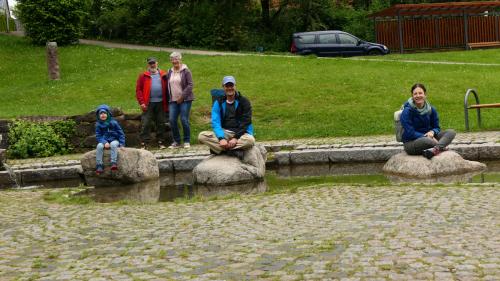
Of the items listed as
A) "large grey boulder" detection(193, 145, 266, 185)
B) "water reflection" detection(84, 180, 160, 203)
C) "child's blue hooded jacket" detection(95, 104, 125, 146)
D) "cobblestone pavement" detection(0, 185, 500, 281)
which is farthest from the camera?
"child's blue hooded jacket" detection(95, 104, 125, 146)

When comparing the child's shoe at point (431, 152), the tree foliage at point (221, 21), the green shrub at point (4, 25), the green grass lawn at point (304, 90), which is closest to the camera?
the child's shoe at point (431, 152)

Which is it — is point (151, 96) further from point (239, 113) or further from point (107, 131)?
point (239, 113)

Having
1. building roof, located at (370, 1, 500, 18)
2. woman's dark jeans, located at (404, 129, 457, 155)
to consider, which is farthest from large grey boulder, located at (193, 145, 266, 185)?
building roof, located at (370, 1, 500, 18)

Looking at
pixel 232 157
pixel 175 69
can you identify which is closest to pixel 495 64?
pixel 175 69

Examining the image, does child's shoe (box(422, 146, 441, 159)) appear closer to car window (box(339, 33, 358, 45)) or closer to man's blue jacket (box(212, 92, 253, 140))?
man's blue jacket (box(212, 92, 253, 140))

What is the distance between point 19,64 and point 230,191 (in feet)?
89.8

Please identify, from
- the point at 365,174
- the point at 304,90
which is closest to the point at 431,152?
the point at 365,174

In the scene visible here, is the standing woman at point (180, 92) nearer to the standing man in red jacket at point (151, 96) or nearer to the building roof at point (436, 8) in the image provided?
the standing man in red jacket at point (151, 96)

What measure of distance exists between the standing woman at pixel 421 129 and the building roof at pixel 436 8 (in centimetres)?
2738

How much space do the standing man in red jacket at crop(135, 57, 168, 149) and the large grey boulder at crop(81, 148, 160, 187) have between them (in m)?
3.86

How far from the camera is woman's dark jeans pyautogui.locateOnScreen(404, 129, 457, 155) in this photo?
1212 centimetres

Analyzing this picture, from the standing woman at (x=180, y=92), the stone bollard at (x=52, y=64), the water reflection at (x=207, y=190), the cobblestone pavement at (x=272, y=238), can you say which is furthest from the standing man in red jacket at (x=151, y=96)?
the stone bollard at (x=52, y=64)

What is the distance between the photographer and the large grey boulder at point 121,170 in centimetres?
1292

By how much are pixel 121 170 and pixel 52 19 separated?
2866 cm
